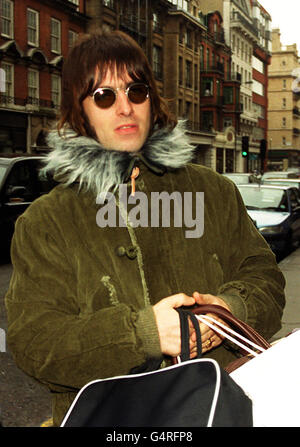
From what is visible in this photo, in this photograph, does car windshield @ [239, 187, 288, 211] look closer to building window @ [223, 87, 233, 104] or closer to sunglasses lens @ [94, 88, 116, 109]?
sunglasses lens @ [94, 88, 116, 109]

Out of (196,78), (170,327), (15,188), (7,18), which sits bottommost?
(170,327)

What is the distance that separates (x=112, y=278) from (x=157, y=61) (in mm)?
45966

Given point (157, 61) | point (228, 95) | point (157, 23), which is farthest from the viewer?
point (228, 95)

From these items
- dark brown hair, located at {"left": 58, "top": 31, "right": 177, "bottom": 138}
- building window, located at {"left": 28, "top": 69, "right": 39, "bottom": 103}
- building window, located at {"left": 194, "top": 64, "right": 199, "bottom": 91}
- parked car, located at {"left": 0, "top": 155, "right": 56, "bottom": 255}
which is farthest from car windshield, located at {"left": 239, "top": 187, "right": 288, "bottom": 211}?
building window, located at {"left": 194, "top": 64, "right": 199, "bottom": 91}

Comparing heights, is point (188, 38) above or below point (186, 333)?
above

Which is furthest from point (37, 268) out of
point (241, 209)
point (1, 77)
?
point (1, 77)

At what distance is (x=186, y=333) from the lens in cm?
148

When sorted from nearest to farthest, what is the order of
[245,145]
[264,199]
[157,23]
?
[264,199] < [245,145] < [157,23]

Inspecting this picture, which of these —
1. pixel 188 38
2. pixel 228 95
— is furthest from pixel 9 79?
pixel 228 95

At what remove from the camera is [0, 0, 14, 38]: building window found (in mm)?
27156

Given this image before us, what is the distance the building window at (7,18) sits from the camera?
27156mm

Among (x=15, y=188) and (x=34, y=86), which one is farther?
(x=34, y=86)

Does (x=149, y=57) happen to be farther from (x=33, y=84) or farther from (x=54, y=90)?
(x=33, y=84)
